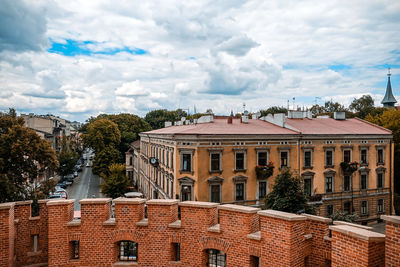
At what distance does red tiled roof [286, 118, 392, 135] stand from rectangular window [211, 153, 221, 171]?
1030cm

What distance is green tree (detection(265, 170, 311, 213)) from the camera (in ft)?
63.6

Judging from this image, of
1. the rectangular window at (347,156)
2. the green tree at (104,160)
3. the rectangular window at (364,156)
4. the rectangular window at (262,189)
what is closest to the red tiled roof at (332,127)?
the rectangular window at (364,156)

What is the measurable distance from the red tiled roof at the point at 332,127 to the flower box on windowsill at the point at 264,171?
20.0ft

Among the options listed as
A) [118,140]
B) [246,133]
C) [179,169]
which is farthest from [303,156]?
[118,140]

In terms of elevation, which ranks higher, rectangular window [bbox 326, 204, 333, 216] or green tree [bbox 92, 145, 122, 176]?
green tree [bbox 92, 145, 122, 176]

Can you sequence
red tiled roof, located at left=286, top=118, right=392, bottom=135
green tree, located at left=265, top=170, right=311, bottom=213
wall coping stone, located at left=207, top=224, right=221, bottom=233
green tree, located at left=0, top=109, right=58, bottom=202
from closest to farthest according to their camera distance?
→ wall coping stone, located at left=207, top=224, right=221, bottom=233
green tree, located at left=265, top=170, right=311, bottom=213
green tree, located at left=0, top=109, right=58, bottom=202
red tiled roof, located at left=286, top=118, right=392, bottom=135

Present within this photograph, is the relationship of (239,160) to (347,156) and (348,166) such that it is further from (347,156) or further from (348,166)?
(347,156)

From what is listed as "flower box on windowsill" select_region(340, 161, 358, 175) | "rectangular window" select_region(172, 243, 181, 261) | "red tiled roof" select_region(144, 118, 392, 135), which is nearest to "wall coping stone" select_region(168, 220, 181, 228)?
"rectangular window" select_region(172, 243, 181, 261)

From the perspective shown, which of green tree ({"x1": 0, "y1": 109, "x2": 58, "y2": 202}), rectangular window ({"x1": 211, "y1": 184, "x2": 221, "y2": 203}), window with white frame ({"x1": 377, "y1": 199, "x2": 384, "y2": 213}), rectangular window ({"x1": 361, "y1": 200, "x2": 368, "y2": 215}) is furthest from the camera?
window with white frame ({"x1": 377, "y1": 199, "x2": 384, "y2": 213})

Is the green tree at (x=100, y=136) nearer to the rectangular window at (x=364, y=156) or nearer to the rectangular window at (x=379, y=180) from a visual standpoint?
the rectangular window at (x=364, y=156)

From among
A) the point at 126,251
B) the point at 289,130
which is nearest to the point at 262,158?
the point at 289,130

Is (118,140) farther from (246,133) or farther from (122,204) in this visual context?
(122,204)

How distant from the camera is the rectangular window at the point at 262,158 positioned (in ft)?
93.3

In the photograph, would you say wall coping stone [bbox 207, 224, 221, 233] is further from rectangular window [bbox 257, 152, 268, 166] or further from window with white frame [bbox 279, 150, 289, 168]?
window with white frame [bbox 279, 150, 289, 168]
